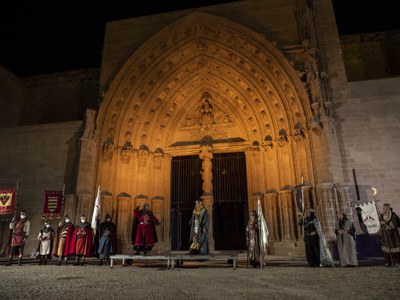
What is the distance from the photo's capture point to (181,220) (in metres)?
12.4

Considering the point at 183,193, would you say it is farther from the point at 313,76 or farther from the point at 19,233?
the point at 313,76

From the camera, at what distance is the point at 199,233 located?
7434 millimetres

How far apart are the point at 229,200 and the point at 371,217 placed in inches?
199

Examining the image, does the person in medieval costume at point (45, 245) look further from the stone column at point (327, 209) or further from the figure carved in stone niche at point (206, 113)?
the stone column at point (327, 209)

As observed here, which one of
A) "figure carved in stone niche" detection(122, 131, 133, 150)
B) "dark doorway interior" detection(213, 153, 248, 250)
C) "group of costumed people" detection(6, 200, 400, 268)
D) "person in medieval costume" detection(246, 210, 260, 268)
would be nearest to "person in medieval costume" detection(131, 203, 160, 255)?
"group of costumed people" detection(6, 200, 400, 268)

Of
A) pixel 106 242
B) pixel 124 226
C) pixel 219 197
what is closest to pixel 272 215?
pixel 219 197

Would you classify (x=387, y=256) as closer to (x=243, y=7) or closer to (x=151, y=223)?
(x=151, y=223)

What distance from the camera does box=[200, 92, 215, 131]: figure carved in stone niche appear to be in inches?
491

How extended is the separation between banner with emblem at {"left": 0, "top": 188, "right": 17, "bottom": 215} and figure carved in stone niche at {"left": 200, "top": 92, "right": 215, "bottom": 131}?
740cm

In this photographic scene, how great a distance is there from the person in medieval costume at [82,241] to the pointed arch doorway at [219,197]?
398cm

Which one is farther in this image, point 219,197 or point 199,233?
point 219,197

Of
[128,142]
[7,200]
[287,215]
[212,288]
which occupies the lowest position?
[212,288]

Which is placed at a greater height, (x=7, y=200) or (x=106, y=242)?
(x=7, y=200)

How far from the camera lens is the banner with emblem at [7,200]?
35.0 ft
